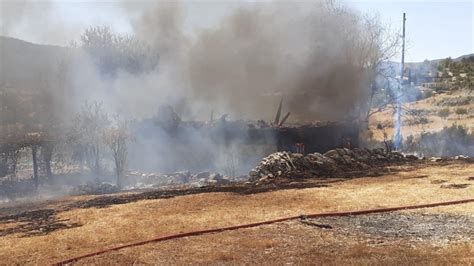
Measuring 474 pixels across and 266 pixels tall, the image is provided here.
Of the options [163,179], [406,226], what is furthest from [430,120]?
[406,226]

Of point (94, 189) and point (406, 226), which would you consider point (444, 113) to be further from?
point (406, 226)

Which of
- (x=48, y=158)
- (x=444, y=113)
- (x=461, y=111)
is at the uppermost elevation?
(x=461, y=111)

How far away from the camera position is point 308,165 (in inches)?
647

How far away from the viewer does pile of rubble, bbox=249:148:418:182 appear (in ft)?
52.3

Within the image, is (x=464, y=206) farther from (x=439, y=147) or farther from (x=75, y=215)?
(x=439, y=147)

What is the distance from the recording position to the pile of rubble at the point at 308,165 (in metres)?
16.0

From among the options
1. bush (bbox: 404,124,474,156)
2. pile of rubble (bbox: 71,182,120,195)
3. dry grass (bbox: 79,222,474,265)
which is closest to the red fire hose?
dry grass (bbox: 79,222,474,265)

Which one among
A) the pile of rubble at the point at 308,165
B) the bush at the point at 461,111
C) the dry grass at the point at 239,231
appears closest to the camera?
the dry grass at the point at 239,231

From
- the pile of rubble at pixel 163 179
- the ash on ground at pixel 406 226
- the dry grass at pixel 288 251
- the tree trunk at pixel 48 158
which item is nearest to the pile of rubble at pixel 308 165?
the pile of rubble at pixel 163 179

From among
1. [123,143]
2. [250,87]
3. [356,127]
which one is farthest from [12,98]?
[356,127]

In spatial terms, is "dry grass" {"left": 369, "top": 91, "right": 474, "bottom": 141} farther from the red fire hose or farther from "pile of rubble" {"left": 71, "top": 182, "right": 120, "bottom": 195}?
the red fire hose

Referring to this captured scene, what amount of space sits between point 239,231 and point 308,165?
7.82 m

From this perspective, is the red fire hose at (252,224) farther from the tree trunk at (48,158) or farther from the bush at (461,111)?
the bush at (461,111)

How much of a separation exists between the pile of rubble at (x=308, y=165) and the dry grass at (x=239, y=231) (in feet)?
6.24
